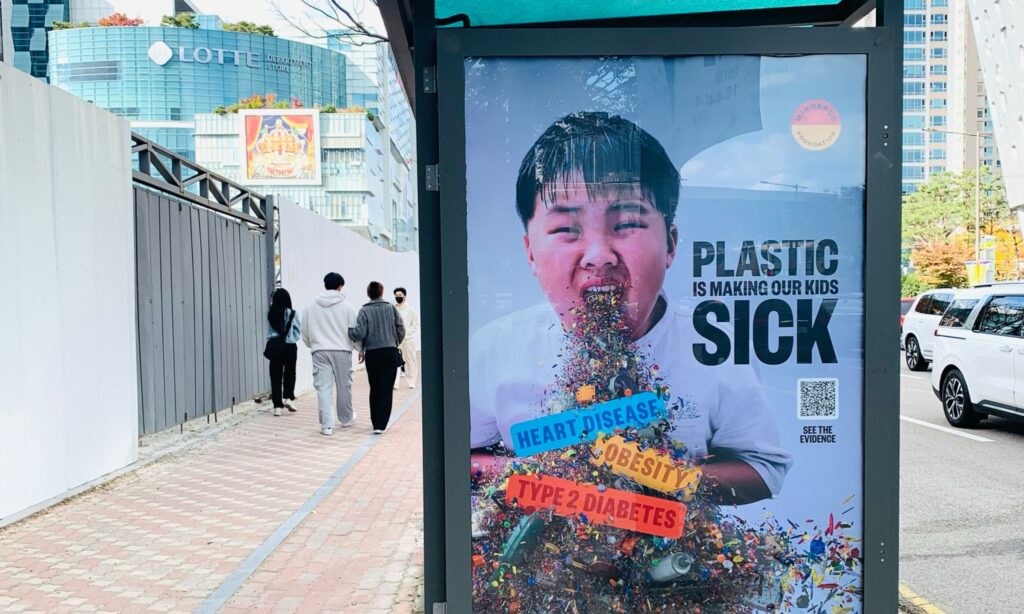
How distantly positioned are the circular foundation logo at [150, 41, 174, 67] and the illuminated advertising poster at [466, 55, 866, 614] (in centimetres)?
10856

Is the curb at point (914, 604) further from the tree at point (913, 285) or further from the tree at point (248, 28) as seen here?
the tree at point (248, 28)

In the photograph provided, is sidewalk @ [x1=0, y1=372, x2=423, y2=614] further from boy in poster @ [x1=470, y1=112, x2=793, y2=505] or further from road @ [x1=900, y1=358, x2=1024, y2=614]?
road @ [x1=900, y1=358, x2=1024, y2=614]

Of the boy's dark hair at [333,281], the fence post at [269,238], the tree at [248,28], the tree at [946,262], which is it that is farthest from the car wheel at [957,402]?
the tree at [248,28]

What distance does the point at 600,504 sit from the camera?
9.07 ft

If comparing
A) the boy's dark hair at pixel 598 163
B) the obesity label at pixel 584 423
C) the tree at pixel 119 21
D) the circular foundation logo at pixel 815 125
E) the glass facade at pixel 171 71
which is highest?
the tree at pixel 119 21

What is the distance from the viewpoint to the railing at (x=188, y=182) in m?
8.57

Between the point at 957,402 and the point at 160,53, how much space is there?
10576 cm

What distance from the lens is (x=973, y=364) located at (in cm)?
978

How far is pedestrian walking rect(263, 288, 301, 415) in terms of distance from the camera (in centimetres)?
1104

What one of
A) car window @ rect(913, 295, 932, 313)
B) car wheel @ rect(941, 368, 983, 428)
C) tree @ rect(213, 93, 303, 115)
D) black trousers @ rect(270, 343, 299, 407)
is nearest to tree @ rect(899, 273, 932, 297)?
car window @ rect(913, 295, 932, 313)

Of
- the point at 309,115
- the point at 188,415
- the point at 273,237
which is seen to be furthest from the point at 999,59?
the point at 309,115

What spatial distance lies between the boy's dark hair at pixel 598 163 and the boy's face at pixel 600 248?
0.03m

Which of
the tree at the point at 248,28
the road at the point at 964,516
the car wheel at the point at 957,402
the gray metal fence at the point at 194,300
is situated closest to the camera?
the road at the point at 964,516

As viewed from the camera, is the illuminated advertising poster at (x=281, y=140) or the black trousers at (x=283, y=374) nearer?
the black trousers at (x=283, y=374)
